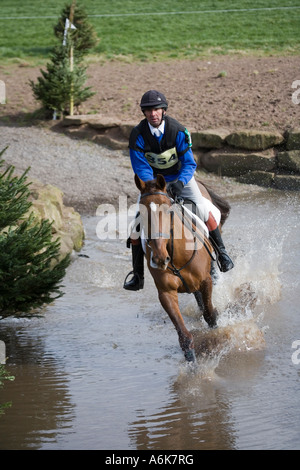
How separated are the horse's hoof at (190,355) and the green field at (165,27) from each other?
19228 mm

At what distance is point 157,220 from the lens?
6.92 metres

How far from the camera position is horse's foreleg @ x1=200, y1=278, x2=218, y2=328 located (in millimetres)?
8141

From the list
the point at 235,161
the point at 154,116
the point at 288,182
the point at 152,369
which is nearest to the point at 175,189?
the point at 154,116

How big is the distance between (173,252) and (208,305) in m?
1.19

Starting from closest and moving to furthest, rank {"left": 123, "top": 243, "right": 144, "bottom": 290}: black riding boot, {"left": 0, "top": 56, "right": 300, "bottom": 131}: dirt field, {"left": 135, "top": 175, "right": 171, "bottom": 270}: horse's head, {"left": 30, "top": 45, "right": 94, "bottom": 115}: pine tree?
{"left": 135, "top": 175, "right": 171, "bottom": 270}: horse's head, {"left": 123, "top": 243, "right": 144, "bottom": 290}: black riding boot, {"left": 0, "top": 56, "right": 300, "bottom": 131}: dirt field, {"left": 30, "top": 45, "right": 94, "bottom": 115}: pine tree

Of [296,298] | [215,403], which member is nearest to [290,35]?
[296,298]

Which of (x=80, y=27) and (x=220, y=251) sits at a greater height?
(x=220, y=251)

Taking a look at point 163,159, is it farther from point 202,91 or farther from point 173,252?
point 202,91

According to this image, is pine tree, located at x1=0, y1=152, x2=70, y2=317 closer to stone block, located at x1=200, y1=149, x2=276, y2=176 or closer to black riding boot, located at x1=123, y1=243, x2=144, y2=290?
black riding boot, located at x1=123, y1=243, x2=144, y2=290

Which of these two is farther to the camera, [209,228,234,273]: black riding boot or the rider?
[209,228,234,273]: black riding boot

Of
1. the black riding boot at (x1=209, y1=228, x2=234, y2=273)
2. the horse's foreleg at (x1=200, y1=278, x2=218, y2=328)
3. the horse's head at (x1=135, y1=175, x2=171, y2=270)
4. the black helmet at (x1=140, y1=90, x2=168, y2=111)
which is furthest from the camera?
the black riding boot at (x1=209, y1=228, x2=234, y2=273)

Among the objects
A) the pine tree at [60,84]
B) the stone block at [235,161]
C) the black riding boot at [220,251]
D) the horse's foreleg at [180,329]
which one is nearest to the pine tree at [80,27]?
the pine tree at [60,84]


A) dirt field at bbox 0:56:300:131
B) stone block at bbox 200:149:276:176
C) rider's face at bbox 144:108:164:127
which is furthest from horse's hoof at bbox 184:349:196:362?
dirt field at bbox 0:56:300:131
